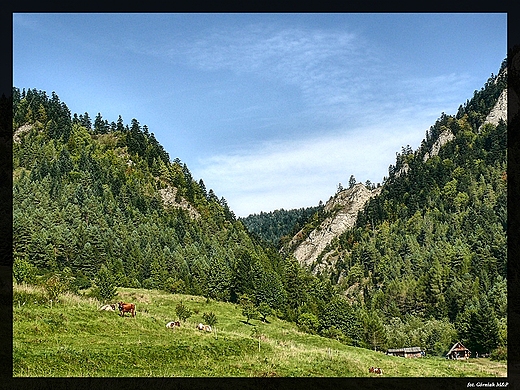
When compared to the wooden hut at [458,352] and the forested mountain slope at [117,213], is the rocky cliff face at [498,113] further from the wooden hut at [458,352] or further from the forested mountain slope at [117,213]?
the wooden hut at [458,352]

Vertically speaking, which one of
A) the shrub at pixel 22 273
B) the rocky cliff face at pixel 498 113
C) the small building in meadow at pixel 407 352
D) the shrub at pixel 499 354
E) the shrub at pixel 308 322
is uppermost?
the rocky cliff face at pixel 498 113

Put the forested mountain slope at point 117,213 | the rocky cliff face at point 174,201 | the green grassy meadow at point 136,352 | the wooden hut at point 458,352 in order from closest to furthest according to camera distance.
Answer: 1. the green grassy meadow at point 136,352
2. the wooden hut at point 458,352
3. the forested mountain slope at point 117,213
4. the rocky cliff face at point 174,201

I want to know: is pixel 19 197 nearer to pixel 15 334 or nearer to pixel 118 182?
pixel 118 182

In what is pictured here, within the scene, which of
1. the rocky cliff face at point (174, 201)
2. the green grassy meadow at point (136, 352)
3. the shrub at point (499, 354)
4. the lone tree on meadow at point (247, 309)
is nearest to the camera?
the green grassy meadow at point (136, 352)

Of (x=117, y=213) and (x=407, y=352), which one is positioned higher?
(x=117, y=213)

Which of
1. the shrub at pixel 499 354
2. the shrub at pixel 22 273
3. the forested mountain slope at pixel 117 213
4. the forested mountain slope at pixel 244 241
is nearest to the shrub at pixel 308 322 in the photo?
the forested mountain slope at pixel 244 241

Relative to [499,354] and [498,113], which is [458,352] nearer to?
[499,354]

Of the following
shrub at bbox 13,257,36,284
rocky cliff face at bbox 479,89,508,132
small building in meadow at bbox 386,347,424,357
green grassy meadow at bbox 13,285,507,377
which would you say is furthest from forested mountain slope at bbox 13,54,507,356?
green grassy meadow at bbox 13,285,507,377

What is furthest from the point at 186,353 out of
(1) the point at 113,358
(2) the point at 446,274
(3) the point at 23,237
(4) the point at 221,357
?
(2) the point at 446,274

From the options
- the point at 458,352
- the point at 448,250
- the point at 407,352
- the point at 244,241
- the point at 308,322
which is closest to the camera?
the point at 308,322

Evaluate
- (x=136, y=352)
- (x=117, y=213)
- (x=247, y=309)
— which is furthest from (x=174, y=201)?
(x=136, y=352)

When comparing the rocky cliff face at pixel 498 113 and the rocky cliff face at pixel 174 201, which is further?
the rocky cliff face at pixel 498 113

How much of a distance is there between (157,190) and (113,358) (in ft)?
392

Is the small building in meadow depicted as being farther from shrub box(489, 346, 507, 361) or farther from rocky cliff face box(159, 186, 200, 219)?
rocky cliff face box(159, 186, 200, 219)
